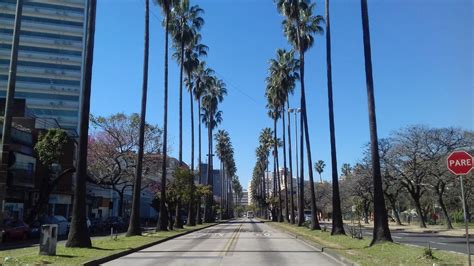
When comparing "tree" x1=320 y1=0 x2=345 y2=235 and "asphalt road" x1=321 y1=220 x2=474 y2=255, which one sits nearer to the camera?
"asphalt road" x1=321 y1=220 x2=474 y2=255

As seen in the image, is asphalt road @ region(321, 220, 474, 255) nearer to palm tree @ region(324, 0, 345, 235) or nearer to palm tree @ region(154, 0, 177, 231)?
palm tree @ region(324, 0, 345, 235)

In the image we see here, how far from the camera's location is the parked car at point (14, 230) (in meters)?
32.4

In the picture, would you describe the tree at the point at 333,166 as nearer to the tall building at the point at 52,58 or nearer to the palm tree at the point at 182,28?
the palm tree at the point at 182,28

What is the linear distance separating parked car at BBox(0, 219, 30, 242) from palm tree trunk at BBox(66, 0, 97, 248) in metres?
12.7

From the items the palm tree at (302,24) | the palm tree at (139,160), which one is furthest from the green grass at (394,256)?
the palm tree at (302,24)

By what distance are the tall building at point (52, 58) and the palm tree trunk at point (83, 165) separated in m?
84.5

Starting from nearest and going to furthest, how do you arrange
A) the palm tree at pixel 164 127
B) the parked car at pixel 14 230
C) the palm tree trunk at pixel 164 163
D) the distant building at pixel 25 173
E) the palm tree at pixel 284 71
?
the parked car at pixel 14 230
the palm tree at pixel 164 127
the palm tree trunk at pixel 164 163
the distant building at pixel 25 173
the palm tree at pixel 284 71

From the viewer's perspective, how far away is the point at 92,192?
2714 inches

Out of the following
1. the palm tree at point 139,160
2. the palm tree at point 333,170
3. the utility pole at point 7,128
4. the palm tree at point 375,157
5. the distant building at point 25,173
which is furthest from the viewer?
the distant building at point 25,173

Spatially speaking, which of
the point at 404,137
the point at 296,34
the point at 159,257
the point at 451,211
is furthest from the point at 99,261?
the point at 451,211

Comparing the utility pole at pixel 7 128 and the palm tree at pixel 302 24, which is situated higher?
the palm tree at pixel 302 24

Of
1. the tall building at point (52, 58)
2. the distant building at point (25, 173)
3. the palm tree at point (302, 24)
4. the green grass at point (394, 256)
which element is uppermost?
the tall building at point (52, 58)

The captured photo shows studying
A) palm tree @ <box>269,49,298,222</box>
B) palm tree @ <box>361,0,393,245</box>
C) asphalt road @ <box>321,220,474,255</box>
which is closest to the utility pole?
palm tree @ <box>361,0,393,245</box>

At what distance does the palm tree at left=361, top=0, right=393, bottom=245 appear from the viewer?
21031 millimetres
